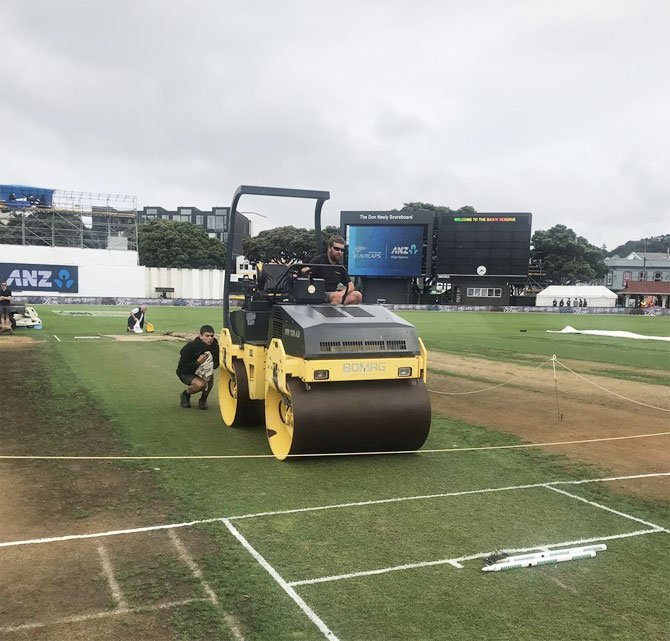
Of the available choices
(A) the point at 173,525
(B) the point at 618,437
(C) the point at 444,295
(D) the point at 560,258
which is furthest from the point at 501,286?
(A) the point at 173,525

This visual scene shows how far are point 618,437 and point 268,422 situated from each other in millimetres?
5015

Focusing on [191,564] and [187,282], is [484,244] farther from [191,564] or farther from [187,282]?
[191,564]

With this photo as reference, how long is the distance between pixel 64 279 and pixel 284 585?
64.9 m

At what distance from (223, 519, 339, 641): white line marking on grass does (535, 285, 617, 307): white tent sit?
7030cm

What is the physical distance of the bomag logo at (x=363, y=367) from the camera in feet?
21.4

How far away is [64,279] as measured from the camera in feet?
205

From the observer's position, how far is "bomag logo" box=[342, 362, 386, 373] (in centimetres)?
653

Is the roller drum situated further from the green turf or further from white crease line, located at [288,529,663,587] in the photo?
the green turf

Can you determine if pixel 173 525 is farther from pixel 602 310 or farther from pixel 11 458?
pixel 602 310

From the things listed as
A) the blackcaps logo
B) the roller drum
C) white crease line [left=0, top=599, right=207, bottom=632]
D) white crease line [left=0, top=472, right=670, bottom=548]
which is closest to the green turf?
white crease line [left=0, top=472, right=670, bottom=548]

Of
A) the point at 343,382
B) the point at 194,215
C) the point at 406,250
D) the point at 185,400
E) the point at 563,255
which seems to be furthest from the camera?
the point at 194,215

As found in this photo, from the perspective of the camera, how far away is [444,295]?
6950 centimetres

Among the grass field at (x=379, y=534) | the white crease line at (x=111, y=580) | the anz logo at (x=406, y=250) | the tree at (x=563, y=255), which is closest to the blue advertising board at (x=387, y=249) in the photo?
the anz logo at (x=406, y=250)

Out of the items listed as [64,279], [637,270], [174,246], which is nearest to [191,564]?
[64,279]
